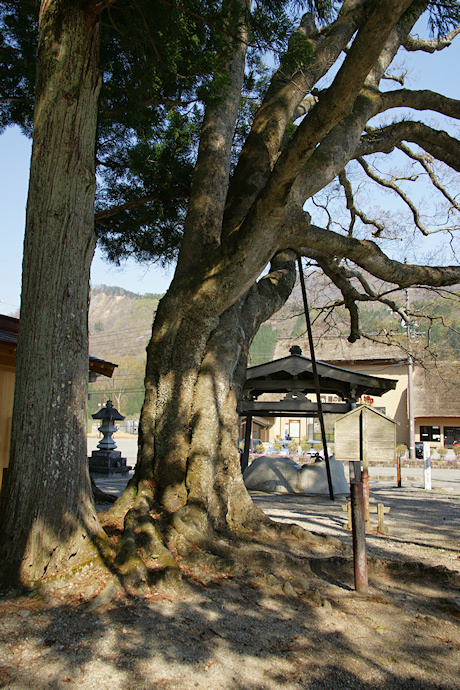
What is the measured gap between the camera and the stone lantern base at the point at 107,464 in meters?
15.7

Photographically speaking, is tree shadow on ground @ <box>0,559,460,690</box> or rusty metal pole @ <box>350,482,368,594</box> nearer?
tree shadow on ground @ <box>0,559,460,690</box>

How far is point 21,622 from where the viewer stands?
3.30m

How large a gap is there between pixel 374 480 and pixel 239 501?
1374 centimetres

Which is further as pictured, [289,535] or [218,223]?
[218,223]

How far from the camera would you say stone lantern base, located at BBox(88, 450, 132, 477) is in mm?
15672

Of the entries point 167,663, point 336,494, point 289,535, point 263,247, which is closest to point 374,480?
point 336,494

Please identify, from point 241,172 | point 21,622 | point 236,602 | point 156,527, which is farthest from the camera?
point 241,172

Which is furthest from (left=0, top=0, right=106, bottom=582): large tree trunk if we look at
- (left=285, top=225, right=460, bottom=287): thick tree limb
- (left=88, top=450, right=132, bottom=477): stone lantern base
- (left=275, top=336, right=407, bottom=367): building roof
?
(left=275, top=336, right=407, bottom=367): building roof

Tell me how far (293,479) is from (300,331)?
116 feet

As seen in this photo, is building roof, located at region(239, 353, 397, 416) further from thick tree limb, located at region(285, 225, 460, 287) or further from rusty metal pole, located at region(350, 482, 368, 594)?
rusty metal pole, located at region(350, 482, 368, 594)

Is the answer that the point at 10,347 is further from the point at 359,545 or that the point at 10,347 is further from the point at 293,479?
the point at 293,479

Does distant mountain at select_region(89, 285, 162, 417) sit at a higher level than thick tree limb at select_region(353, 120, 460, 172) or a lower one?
higher

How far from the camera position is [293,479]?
12.8m

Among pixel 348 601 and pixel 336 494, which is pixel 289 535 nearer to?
pixel 348 601
